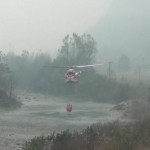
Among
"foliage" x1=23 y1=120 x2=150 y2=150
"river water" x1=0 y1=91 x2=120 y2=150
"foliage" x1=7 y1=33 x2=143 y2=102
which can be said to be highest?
"foliage" x1=7 y1=33 x2=143 y2=102

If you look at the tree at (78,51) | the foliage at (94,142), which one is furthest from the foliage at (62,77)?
the foliage at (94,142)

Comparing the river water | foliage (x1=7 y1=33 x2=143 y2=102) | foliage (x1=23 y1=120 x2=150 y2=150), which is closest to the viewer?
A: foliage (x1=23 y1=120 x2=150 y2=150)

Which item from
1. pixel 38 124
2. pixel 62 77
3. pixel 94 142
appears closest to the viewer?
pixel 94 142

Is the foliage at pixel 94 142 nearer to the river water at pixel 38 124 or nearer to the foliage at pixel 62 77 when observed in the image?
the river water at pixel 38 124

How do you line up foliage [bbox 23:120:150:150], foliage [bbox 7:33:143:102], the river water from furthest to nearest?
foliage [bbox 7:33:143:102], the river water, foliage [bbox 23:120:150:150]

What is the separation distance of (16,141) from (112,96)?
52702 millimetres

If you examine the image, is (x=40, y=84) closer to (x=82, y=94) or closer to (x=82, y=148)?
(x=82, y=94)

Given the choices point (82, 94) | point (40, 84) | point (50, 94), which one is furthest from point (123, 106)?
point (40, 84)

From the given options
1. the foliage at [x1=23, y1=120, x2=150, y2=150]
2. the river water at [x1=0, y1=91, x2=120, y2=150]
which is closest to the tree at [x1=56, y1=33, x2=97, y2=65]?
the river water at [x1=0, y1=91, x2=120, y2=150]

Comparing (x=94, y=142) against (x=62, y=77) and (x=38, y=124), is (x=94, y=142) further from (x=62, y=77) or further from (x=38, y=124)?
(x=62, y=77)

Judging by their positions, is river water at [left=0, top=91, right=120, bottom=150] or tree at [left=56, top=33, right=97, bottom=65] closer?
river water at [left=0, top=91, right=120, bottom=150]

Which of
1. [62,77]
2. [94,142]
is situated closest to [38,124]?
[94,142]

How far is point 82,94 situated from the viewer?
298 feet

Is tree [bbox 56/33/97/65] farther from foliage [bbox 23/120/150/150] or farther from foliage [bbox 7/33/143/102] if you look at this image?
foliage [bbox 23/120/150/150]
